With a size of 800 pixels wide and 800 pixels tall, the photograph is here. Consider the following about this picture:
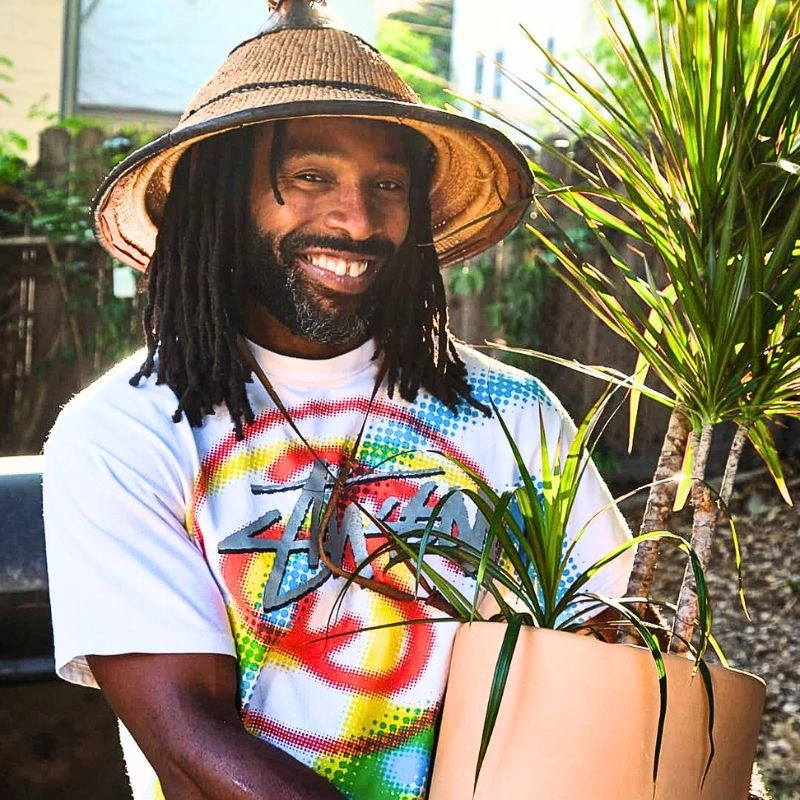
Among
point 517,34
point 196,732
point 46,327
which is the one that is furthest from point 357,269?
point 517,34

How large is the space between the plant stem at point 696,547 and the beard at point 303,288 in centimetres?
71

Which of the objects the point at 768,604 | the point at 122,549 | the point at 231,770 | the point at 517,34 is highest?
the point at 517,34

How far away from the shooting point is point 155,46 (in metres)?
13.8

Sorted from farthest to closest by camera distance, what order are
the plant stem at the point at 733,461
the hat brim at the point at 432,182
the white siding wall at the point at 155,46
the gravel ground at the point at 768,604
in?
the white siding wall at the point at 155,46, the gravel ground at the point at 768,604, the hat brim at the point at 432,182, the plant stem at the point at 733,461

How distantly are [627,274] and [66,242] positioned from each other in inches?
212

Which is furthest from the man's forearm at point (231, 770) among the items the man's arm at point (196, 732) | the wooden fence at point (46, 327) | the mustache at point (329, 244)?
the wooden fence at point (46, 327)

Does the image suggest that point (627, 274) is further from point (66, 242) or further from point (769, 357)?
point (66, 242)

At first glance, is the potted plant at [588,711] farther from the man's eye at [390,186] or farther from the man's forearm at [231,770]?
the man's eye at [390,186]

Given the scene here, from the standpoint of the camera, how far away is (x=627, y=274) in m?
2.34

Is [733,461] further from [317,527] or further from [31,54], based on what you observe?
[31,54]

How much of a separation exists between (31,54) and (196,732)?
11288 millimetres

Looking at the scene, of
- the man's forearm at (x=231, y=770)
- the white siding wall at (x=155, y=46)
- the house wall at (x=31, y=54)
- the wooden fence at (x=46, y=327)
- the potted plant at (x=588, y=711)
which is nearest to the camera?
the potted plant at (x=588, y=711)

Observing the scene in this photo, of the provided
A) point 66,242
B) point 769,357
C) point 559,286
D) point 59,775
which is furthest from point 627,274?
point 66,242

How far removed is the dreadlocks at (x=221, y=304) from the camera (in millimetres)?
2598
